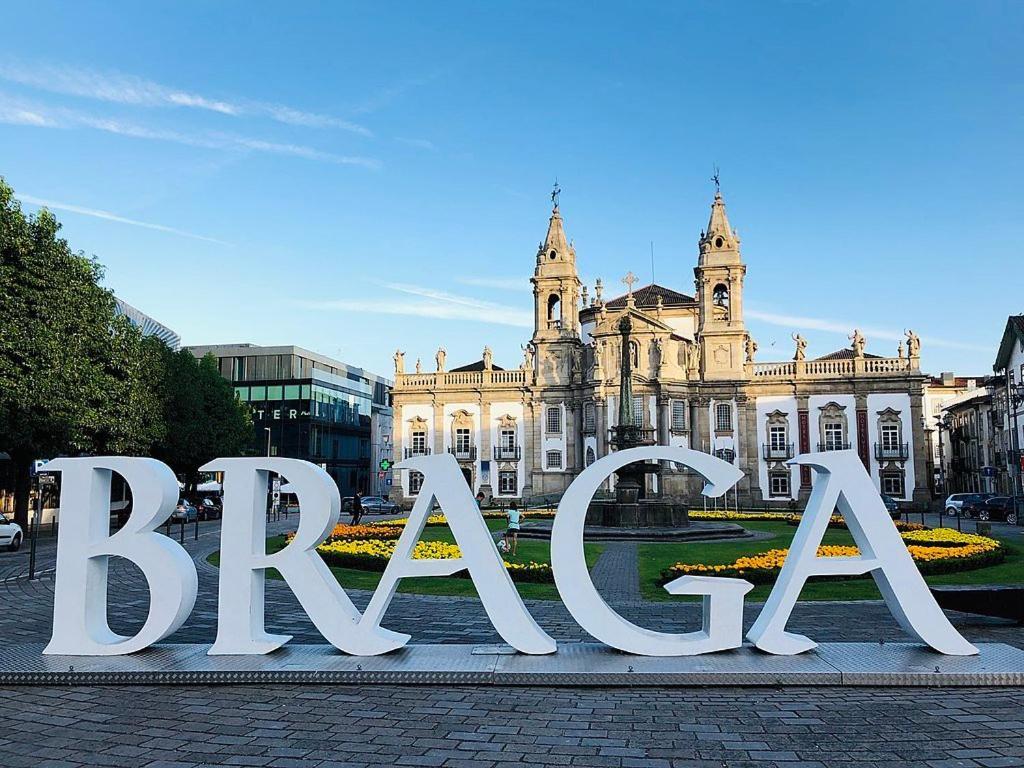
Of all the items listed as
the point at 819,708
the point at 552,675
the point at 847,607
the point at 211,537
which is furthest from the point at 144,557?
the point at 211,537

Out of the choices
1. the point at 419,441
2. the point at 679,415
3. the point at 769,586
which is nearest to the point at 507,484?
the point at 419,441

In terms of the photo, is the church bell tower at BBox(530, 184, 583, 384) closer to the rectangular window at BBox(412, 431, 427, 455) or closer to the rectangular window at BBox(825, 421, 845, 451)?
the rectangular window at BBox(412, 431, 427, 455)

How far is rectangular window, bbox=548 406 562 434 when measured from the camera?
60969 millimetres

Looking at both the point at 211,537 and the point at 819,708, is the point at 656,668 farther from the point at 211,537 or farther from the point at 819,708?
the point at 211,537

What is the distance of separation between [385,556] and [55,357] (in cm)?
1728

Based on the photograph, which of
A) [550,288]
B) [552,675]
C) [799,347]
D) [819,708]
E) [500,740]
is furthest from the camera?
[550,288]

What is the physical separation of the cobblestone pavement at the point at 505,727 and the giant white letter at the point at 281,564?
89 centimetres

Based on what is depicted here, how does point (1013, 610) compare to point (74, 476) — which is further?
point (1013, 610)

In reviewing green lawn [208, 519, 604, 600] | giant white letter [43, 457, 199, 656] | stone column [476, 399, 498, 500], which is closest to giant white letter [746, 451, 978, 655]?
green lawn [208, 519, 604, 600]

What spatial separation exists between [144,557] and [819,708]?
291 inches

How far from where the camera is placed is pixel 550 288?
6256 centimetres

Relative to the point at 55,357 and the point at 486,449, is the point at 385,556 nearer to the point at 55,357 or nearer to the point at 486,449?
the point at 55,357

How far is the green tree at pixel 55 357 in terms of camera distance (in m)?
27.8

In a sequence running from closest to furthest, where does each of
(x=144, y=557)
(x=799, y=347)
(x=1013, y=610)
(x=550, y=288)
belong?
(x=144, y=557)
(x=1013, y=610)
(x=799, y=347)
(x=550, y=288)
